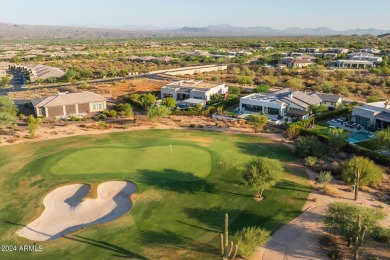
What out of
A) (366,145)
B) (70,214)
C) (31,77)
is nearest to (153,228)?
(70,214)

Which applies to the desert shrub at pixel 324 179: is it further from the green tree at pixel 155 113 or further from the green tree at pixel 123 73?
the green tree at pixel 123 73

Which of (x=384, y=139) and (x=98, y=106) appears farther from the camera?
(x=98, y=106)

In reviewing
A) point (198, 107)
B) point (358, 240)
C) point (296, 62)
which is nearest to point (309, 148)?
point (358, 240)

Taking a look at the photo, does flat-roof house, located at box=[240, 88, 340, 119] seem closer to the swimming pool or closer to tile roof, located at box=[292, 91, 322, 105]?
tile roof, located at box=[292, 91, 322, 105]

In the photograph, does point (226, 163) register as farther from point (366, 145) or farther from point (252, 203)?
point (366, 145)

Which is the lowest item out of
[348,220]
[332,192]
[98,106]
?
[332,192]

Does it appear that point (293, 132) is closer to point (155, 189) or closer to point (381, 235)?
point (155, 189)

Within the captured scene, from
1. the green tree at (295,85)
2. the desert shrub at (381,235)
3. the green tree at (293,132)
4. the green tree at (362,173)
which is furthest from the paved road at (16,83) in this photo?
the desert shrub at (381,235)
